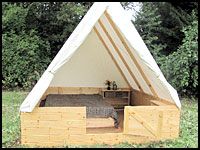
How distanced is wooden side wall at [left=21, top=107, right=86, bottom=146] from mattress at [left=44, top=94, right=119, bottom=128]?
25.7 inches

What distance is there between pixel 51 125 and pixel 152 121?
4.93 feet

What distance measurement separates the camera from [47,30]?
10.9 m

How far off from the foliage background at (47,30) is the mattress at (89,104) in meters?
3.59

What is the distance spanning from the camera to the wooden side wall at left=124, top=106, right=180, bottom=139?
488 centimetres

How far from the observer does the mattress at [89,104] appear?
213 inches

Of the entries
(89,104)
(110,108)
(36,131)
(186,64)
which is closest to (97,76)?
(89,104)

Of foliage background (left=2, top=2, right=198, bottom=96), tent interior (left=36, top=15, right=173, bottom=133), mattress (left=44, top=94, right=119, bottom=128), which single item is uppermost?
foliage background (left=2, top=2, right=198, bottom=96)

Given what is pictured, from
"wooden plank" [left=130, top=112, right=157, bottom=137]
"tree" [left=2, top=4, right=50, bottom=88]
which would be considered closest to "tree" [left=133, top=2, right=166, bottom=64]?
"tree" [left=2, top=4, right=50, bottom=88]

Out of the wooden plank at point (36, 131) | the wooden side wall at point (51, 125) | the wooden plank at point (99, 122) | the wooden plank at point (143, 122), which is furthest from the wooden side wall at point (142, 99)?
the wooden plank at point (36, 131)

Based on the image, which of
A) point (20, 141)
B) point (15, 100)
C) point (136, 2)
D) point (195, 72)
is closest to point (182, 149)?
point (20, 141)

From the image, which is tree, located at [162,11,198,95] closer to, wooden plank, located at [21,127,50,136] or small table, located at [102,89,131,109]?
small table, located at [102,89,131,109]

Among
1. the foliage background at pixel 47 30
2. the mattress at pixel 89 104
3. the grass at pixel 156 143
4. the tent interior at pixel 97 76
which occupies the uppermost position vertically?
the foliage background at pixel 47 30

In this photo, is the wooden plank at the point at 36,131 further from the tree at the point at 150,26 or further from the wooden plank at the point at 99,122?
the tree at the point at 150,26

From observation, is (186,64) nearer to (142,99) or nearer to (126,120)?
(142,99)
